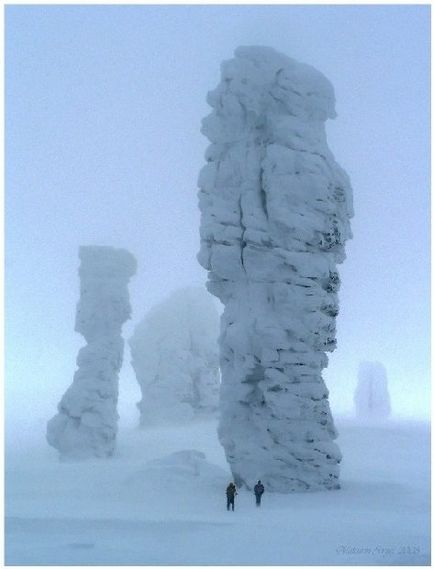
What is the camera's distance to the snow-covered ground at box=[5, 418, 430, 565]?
13.2 metres

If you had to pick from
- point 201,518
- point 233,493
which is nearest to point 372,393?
point 233,493

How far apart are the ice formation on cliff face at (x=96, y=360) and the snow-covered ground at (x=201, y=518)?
3.78 m

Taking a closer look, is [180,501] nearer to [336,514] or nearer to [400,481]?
[336,514]

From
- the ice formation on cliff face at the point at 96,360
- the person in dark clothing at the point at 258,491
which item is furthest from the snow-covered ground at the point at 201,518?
the ice formation on cliff face at the point at 96,360

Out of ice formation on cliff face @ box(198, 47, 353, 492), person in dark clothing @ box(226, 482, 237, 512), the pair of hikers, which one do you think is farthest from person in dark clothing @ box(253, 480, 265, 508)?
ice formation on cliff face @ box(198, 47, 353, 492)

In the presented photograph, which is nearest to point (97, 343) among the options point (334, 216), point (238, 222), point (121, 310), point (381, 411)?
point (121, 310)

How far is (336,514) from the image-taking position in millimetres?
16938

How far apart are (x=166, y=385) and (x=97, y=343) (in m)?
12.5

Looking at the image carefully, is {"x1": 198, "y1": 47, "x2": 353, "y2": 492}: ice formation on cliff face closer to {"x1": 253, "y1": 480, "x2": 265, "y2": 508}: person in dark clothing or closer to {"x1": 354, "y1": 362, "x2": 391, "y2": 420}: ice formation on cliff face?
{"x1": 253, "y1": 480, "x2": 265, "y2": 508}: person in dark clothing

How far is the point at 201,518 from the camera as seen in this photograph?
1623 cm

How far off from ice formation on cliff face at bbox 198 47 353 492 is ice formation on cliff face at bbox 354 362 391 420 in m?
40.9

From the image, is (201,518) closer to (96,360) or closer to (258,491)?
(258,491)

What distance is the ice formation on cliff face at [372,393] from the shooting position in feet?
195

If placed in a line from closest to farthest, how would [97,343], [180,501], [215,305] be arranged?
1. [180,501]
2. [97,343]
3. [215,305]
